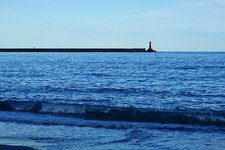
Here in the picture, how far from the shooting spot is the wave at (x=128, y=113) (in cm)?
1603

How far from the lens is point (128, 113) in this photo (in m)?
17.3

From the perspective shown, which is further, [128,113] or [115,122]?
[128,113]

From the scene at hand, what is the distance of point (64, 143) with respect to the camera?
11.3 metres

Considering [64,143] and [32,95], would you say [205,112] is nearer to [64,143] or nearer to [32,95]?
[64,143]

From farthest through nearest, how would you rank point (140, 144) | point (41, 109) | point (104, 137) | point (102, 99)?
1. point (102, 99)
2. point (41, 109)
3. point (104, 137)
4. point (140, 144)

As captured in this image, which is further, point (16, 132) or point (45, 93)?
point (45, 93)

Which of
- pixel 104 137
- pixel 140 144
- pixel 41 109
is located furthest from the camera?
pixel 41 109

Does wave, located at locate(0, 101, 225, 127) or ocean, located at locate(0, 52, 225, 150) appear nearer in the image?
ocean, located at locate(0, 52, 225, 150)

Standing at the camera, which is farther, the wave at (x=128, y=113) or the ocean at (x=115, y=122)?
the wave at (x=128, y=113)

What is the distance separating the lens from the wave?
52.6ft

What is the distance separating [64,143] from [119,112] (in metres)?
6.56

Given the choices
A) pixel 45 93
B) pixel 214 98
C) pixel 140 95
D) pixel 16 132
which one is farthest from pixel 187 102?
pixel 16 132

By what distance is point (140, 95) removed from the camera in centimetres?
2511

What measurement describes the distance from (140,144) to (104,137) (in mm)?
1496
